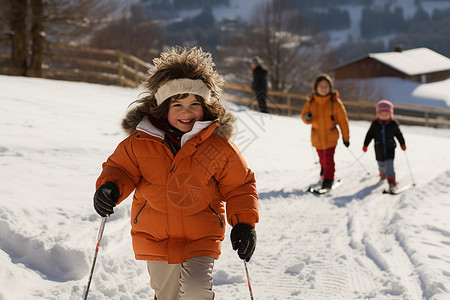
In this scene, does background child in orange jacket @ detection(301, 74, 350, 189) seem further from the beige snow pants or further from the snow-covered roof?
the snow-covered roof

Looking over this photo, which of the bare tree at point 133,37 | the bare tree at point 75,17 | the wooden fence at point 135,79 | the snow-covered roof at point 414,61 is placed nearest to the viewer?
the wooden fence at point 135,79

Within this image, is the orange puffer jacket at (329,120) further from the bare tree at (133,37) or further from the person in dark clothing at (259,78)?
the bare tree at (133,37)

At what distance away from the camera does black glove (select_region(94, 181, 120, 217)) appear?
2.27 metres

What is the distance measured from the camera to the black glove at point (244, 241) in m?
2.29

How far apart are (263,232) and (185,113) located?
2405mm

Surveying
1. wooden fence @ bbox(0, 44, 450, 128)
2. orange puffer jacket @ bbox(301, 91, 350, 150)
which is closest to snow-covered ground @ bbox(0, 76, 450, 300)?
orange puffer jacket @ bbox(301, 91, 350, 150)

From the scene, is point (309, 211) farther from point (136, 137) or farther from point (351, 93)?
point (351, 93)

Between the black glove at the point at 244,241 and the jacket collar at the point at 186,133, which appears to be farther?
the jacket collar at the point at 186,133

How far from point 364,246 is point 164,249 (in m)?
2.50

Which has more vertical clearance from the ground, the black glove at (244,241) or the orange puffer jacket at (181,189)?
the orange puffer jacket at (181,189)

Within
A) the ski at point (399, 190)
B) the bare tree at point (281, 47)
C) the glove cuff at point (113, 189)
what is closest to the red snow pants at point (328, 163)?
the ski at point (399, 190)

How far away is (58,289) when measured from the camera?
10.1 feet

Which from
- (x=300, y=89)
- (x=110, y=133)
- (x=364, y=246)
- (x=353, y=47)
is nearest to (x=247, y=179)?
(x=364, y=246)

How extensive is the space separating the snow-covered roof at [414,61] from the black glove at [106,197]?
47.8m
